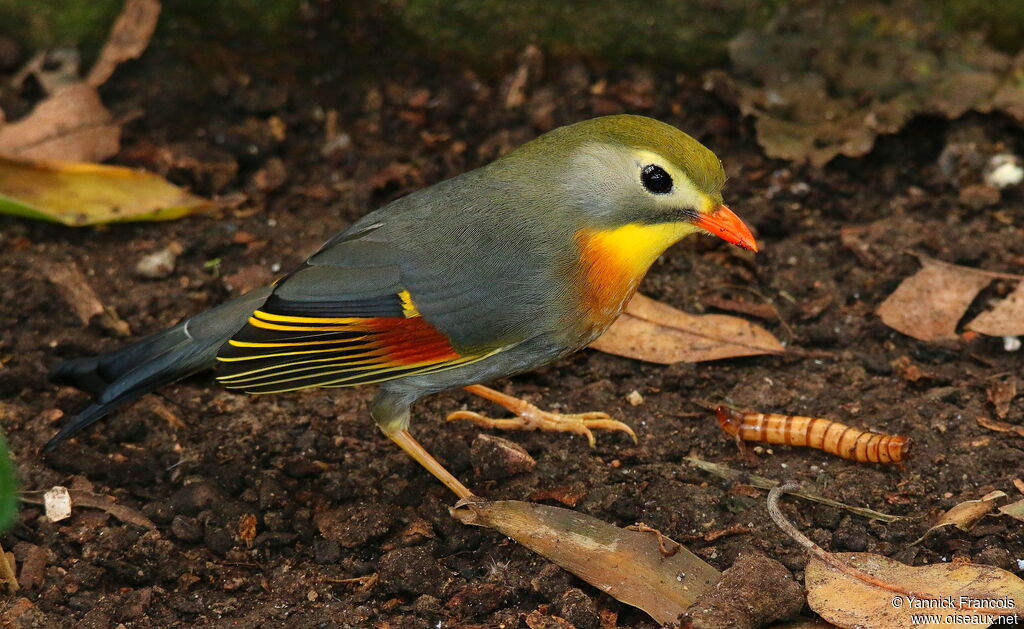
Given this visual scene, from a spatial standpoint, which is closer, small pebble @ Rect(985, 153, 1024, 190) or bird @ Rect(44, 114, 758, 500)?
bird @ Rect(44, 114, 758, 500)

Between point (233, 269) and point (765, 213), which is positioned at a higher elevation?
point (765, 213)

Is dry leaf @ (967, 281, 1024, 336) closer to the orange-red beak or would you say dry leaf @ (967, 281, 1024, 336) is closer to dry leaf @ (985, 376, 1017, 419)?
dry leaf @ (985, 376, 1017, 419)

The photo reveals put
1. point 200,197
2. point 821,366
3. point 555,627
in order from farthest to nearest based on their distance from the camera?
point 200,197 → point 821,366 → point 555,627

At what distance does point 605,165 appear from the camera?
4.18 metres

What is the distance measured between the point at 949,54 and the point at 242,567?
4480 mm

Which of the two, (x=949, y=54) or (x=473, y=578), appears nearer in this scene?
(x=473, y=578)

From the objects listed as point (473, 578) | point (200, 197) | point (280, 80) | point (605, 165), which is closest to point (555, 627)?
point (473, 578)

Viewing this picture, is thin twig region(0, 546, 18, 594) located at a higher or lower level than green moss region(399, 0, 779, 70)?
lower

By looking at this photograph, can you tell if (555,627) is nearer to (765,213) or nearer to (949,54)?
(765,213)

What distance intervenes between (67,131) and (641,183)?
3.42 m

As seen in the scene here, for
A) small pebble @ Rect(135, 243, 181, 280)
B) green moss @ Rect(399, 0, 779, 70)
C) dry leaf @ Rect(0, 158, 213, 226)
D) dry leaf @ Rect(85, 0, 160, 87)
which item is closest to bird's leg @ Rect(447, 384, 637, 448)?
small pebble @ Rect(135, 243, 181, 280)

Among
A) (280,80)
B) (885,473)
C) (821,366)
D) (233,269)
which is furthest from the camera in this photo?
(280,80)

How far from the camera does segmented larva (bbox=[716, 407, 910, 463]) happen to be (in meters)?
4.20

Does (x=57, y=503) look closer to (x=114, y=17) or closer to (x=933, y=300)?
(x=114, y=17)
